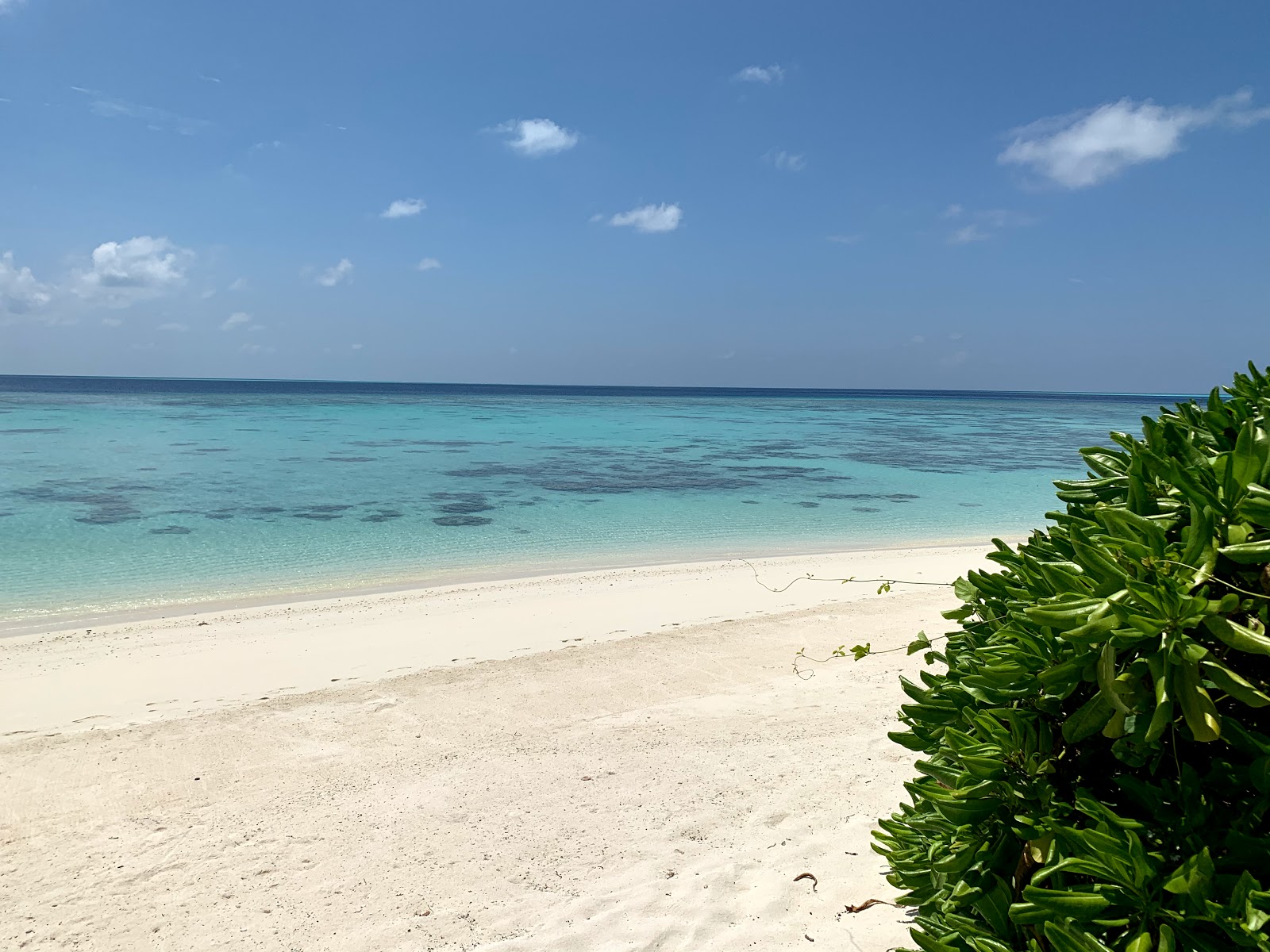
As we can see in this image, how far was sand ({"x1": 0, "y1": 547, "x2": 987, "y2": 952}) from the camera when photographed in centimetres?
325

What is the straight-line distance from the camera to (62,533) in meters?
14.4

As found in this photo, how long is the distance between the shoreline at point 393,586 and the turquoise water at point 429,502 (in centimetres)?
14

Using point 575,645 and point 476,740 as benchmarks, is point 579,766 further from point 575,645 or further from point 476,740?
point 575,645

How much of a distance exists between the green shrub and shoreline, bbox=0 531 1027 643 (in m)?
10.4

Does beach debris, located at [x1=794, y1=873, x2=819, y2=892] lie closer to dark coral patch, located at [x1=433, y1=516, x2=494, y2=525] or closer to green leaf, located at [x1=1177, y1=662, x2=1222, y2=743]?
green leaf, located at [x1=1177, y1=662, x2=1222, y2=743]

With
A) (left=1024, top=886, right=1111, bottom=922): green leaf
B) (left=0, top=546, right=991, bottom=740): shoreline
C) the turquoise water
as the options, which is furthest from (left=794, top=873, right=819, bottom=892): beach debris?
the turquoise water

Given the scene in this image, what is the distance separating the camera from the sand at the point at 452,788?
10.7ft

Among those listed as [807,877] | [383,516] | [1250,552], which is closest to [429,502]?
[383,516]

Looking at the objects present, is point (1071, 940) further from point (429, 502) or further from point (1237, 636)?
point (429, 502)

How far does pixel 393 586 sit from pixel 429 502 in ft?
24.6

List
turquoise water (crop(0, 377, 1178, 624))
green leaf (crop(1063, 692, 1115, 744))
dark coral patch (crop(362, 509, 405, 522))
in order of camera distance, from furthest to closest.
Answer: dark coral patch (crop(362, 509, 405, 522)) → turquoise water (crop(0, 377, 1178, 624)) → green leaf (crop(1063, 692, 1115, 744))

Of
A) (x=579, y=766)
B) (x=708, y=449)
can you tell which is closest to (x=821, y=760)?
(x=579, y=766)

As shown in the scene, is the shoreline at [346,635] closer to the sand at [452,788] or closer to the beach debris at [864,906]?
the sand at [452,788]

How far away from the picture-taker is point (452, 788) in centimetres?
450
